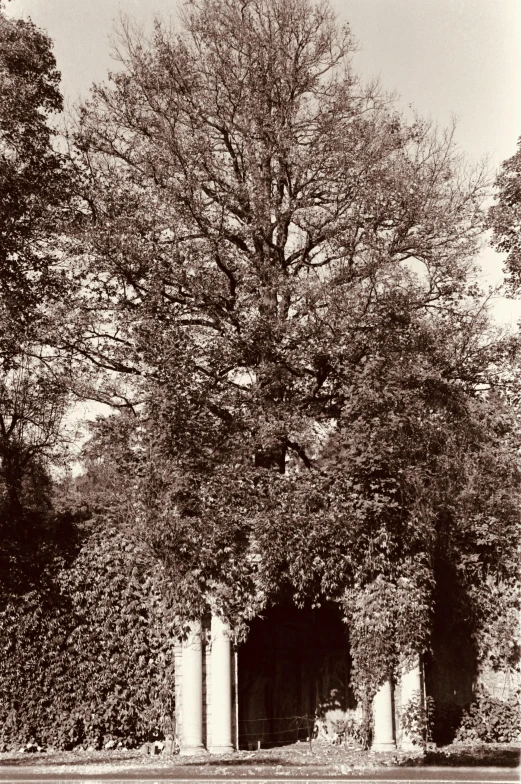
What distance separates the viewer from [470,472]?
792 inches

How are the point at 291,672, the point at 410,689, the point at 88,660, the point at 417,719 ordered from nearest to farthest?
the point at 417,719, the point at 410,689, the point at 88,660, the point at 291,672

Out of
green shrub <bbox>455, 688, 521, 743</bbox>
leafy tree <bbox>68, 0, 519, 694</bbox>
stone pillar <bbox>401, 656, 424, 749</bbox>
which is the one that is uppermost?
leafy tree <bbox>68, 0, 519, 694</bbox>

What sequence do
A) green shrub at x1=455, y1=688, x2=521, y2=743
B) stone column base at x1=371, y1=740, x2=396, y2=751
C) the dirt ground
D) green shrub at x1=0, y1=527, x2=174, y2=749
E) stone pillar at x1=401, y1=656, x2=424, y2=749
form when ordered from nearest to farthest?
the dirt ground < stone column base at x1=371, y1=740, x2=396, y2=751 < stone pillar at x1=401, y1=656, x2=424, y2=749 < green shrub at x1=0, y1=527, x2=174, y2=749 < green shrub at x1=455, y1=688, x2=521, y2=743

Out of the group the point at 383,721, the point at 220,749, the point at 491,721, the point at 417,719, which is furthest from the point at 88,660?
the point at 491,721

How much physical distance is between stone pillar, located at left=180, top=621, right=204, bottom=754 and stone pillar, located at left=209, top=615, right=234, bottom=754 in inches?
10.0

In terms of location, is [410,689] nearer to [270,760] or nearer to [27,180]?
[270,760]

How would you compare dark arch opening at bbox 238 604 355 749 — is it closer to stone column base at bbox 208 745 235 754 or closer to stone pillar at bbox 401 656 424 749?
stone pillar at bbox 401 656 424 749

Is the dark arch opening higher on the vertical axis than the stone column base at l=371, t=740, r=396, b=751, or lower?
higher

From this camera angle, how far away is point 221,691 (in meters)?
18.4

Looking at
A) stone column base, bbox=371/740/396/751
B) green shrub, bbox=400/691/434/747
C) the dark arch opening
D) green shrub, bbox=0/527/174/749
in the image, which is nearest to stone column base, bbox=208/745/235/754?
green shrub, bbox=0/527/174/749

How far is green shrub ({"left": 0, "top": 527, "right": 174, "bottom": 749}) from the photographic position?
1930cm

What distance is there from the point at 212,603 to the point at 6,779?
4.26 meters

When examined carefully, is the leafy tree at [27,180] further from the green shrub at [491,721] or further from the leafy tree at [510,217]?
the green shrub at [491,721]

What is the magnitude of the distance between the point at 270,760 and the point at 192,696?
84.6 inches
